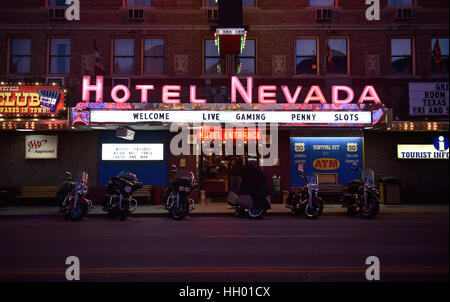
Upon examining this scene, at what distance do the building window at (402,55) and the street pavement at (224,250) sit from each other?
31.0ft

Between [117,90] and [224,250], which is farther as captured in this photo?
[117,90]

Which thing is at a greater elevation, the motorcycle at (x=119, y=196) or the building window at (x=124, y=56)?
the building window at (x=124, y=56)

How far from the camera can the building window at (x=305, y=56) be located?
16578mm

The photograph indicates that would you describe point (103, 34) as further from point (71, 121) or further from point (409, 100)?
point (409, 100)

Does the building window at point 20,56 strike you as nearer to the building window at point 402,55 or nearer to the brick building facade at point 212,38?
the brick building facade at point 212,38

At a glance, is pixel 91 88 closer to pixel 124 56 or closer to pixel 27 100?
pixel 124 56

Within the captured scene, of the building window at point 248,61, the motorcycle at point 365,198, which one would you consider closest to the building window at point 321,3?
the building window at point 248,61

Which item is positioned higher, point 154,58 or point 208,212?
point 154,58

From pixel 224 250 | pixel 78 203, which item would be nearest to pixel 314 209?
pixel 224 250

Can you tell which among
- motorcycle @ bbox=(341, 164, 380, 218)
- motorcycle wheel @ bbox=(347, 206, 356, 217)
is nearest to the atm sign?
motorcycle @ bbox=(341, 164, 380, 218)

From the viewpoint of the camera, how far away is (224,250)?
6609mm

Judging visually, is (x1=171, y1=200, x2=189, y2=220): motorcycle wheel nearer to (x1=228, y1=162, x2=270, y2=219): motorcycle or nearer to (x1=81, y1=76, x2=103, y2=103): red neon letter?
(x1=228, y1=162, x2=270, y2=219): motorcycle

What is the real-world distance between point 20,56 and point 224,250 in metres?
16.1
